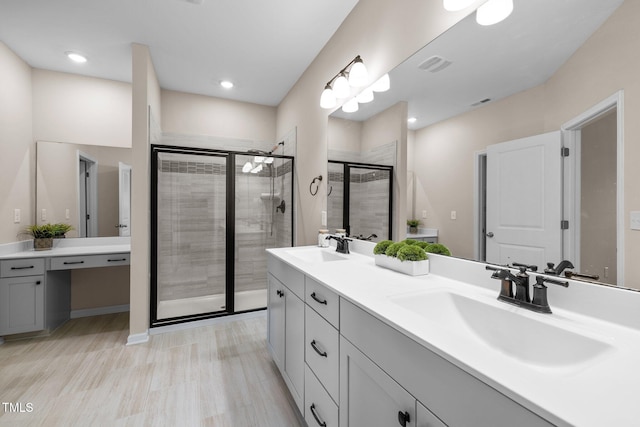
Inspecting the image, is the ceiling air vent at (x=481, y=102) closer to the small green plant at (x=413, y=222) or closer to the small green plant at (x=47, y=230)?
the small green plant at (x=413, y=222)

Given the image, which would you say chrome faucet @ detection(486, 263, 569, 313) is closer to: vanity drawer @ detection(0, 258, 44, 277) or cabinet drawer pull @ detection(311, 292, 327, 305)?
cabinet drawer pull @ detection(311, 292, 327, 305)

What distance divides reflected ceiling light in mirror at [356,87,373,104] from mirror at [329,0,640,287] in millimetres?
188

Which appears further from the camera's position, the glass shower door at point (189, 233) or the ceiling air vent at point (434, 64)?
the glass shower door at point (189, 233)

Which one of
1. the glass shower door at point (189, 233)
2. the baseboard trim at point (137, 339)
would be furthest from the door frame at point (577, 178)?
the baseboard trim at point (137, 339)

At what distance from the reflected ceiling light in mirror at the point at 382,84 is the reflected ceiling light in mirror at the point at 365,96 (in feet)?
0.17

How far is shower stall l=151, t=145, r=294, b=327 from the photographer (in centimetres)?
280

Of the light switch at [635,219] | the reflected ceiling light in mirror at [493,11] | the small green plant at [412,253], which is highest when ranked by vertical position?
the reflected ceiling light in mirror at [493,11]

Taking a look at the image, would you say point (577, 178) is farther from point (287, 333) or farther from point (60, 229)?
point (60, 229)

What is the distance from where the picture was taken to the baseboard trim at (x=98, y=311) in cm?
304

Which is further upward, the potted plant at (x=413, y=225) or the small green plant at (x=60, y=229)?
the potted plant at (x=413, y=225)

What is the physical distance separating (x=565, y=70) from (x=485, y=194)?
0.50m

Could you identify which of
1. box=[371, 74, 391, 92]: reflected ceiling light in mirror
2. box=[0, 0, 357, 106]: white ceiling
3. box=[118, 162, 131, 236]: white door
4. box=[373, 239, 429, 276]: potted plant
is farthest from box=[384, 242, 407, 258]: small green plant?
box=[118, 162, 131, 236]: white door

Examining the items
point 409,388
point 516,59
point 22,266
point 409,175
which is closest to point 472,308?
point 409,388

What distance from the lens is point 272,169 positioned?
329cm
